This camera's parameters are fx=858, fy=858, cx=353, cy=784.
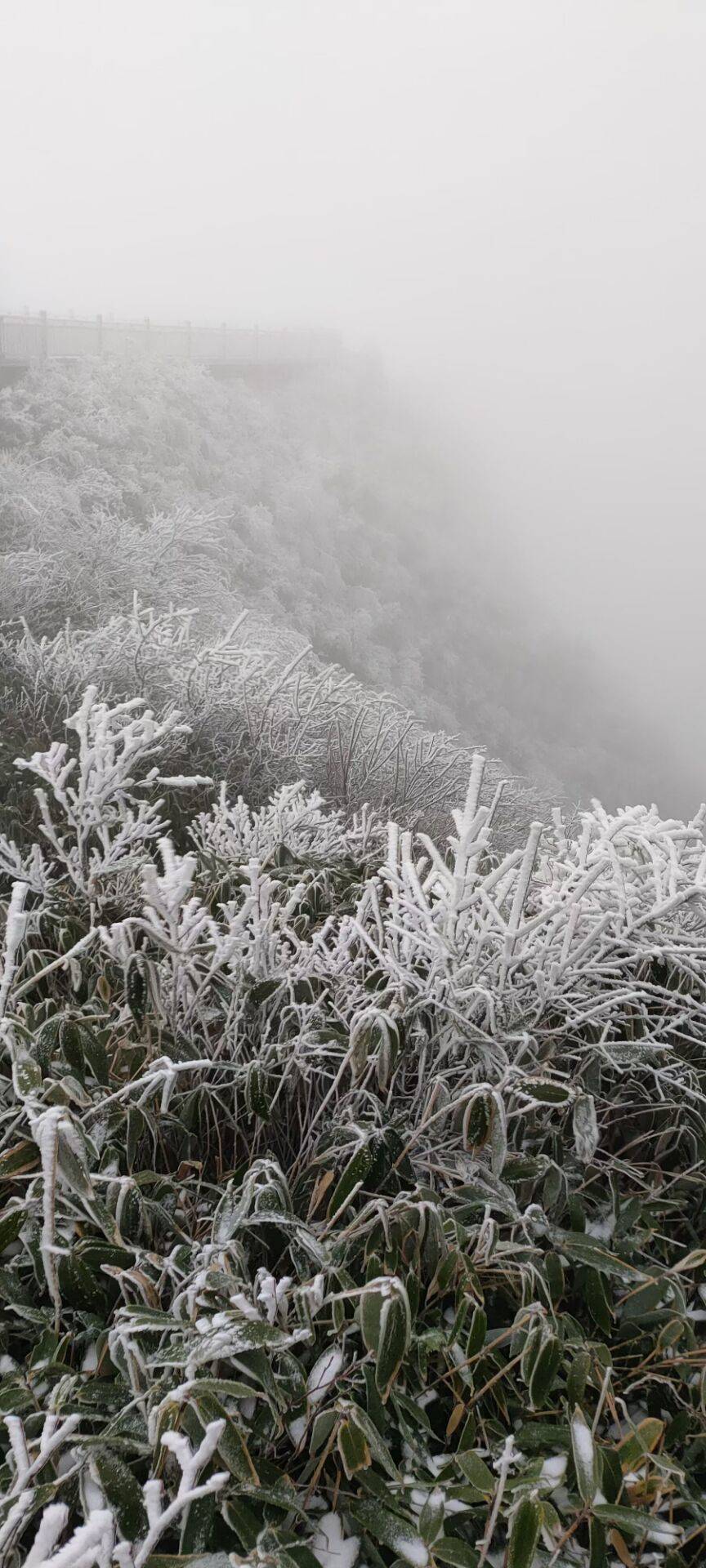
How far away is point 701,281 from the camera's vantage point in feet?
307

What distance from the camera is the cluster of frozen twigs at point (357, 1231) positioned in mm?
817

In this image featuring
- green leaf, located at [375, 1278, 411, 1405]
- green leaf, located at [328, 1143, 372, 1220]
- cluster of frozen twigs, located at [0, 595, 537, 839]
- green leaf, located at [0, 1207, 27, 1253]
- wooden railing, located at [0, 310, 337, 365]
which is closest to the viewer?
green leaf, located at [375, 1278, 411, 1405]

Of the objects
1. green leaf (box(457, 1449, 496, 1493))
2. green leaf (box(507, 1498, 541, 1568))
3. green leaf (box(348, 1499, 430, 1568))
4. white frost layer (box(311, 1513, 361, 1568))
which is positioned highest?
green leaf (box(507, 1498, 541, 1568))

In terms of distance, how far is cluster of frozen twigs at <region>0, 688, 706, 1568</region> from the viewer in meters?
0.82

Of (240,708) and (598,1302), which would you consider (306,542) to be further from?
(598,1302)

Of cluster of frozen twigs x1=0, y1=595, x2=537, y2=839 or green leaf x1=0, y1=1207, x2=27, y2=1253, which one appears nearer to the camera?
green leaf x1=0, y1=1207, x2=27, y2=1253

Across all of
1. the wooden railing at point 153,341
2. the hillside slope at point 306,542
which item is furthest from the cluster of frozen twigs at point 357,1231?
the wooden railing at point 153,341

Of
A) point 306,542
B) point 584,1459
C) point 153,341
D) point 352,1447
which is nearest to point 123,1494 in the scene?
point 352,1447

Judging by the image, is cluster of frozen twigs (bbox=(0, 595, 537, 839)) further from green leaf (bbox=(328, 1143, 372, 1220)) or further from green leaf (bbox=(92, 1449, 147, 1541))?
green leaf (bbox=(92, 1449, 147, 1541))

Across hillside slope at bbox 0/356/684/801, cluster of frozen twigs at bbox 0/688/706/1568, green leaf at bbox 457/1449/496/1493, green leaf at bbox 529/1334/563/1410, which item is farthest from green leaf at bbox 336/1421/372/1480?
hillside slope at bbox 0/356/684/801

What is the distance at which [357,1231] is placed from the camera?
40.5 inches

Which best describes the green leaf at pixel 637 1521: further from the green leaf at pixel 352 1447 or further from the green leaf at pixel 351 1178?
the green leaf at pixel 351 1178

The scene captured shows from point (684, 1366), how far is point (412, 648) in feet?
81.0

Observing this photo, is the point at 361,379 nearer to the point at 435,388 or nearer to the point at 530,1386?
the point at 435,388
